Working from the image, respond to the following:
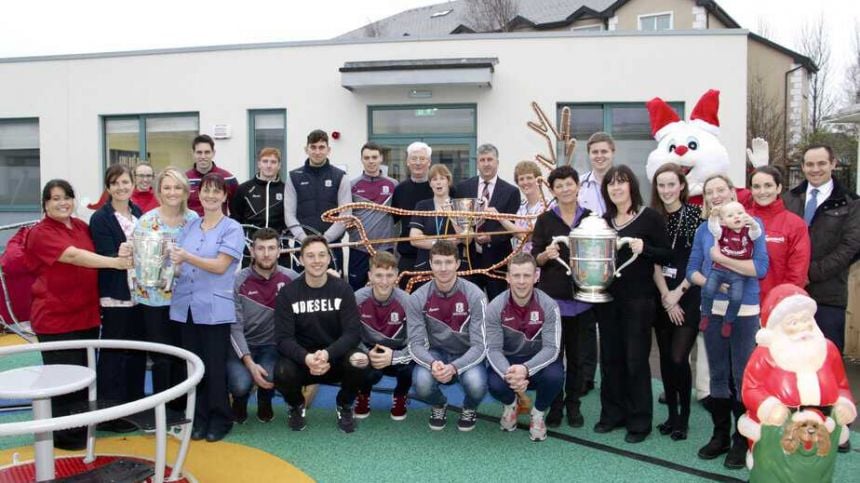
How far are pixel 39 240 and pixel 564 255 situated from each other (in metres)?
3.22

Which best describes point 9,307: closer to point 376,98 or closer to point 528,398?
point 528,398

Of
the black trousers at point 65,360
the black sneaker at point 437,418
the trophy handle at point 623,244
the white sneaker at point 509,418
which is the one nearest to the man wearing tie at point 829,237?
the trophy handle at point 623,244

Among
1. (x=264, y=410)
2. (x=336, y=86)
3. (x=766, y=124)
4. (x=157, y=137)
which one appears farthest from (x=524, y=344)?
(x=766, y=124)

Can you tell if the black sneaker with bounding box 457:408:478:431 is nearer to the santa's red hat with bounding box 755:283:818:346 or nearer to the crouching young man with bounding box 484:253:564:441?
the crouching young man with bounding box 484:253:564:441

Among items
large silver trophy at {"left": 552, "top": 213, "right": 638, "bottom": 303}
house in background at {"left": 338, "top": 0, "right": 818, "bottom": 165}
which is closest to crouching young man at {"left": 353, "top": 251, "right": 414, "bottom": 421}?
large silver trophy at {"left": 552, "top": 213, "right": 638, "bottom": 303}

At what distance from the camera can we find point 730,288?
12.7 ft

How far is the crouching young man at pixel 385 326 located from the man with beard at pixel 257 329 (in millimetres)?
599

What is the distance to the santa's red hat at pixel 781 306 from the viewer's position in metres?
3.20

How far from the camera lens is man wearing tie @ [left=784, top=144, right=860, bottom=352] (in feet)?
14.3

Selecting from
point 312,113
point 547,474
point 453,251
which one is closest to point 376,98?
point 312,113

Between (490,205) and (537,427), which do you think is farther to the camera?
(490,205)

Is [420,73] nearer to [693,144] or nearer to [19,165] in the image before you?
[693,144]

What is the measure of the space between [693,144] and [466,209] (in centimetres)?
213

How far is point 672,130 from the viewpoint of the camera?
19.9 ft
